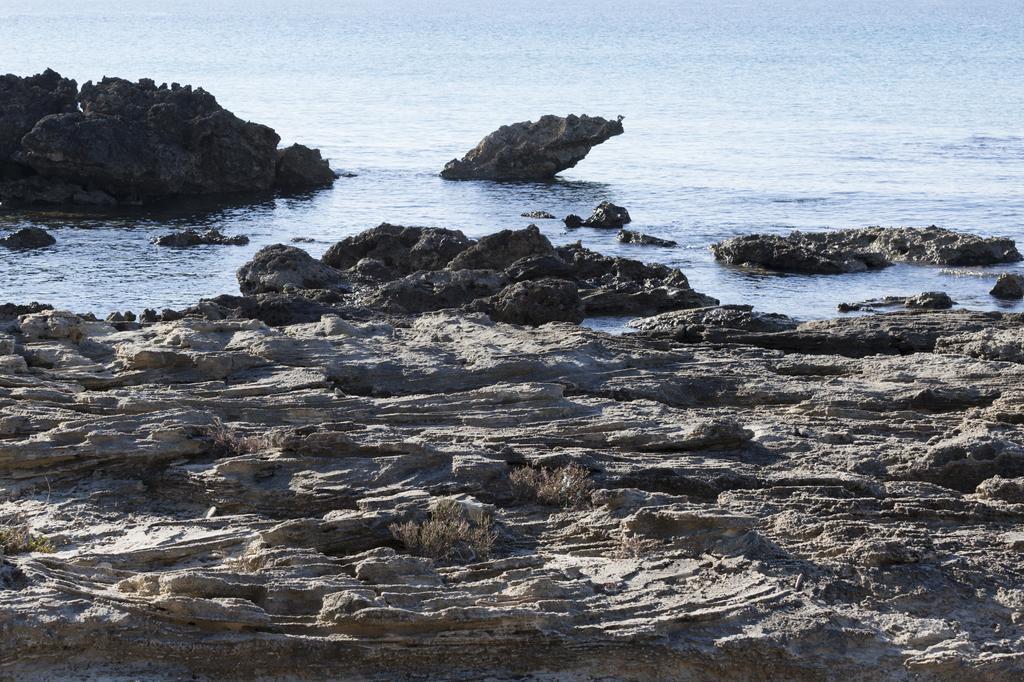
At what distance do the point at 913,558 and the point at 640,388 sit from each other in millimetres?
6991

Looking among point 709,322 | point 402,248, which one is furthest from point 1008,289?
point 402,248

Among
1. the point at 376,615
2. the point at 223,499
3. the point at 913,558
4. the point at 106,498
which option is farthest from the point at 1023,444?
the point at 106,498

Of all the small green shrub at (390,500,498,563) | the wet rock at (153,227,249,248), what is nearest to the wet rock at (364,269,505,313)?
the wet rock at (153,227,249,248)

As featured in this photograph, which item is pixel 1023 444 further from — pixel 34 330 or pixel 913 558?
pixel 34 330

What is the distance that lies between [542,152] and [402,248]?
2835 centimetres

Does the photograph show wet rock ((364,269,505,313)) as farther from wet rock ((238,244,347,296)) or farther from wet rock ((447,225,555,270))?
wet rock ((238,244,347,296))

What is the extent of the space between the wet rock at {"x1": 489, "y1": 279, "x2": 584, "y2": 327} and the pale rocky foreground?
782cm

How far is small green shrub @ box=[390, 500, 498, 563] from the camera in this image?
15062mm

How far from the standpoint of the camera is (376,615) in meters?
13.6

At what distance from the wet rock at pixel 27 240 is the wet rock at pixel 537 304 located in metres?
23.3

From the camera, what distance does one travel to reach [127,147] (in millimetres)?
58875

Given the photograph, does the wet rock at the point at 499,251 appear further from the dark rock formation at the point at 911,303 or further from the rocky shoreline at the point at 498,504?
the rocky shoreline at the point at 498,504

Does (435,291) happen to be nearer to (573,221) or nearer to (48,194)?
(573,221)

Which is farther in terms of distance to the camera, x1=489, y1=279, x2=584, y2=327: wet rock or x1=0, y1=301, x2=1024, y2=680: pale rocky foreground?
x1=489, y1=279, x2=584, y2=327: wet rock
